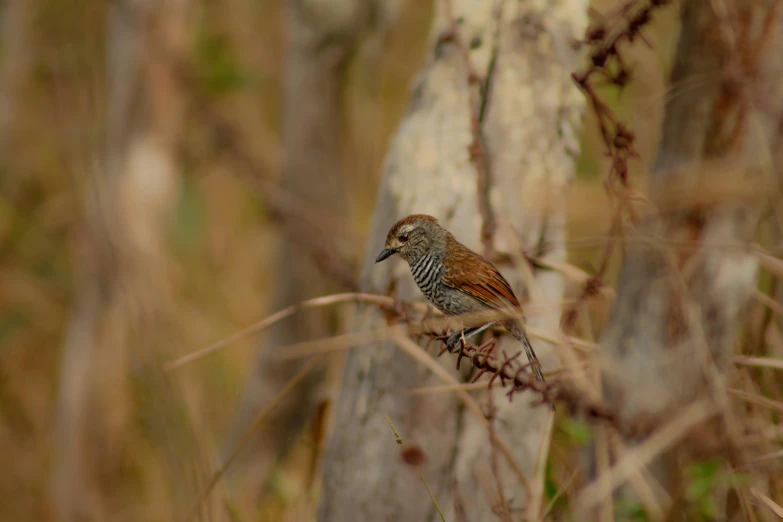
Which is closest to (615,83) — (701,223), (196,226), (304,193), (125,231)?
(701,223)

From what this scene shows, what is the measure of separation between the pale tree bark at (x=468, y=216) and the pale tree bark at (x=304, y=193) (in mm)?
2179

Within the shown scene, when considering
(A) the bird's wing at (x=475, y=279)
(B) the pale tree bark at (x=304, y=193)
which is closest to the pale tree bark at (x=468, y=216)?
(A) the bird's wing at (x=475, y=279)

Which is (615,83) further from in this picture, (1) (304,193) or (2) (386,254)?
(1) (304,193)

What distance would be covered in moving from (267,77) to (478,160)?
15.3 ft

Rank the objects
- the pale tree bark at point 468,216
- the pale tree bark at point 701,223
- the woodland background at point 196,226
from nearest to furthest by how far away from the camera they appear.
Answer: the pale tree bark at point 468,216
the pale tree bark at point 701,223
the woodland background at point 196,226

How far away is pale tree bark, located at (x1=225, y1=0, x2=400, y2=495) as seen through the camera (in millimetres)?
4102

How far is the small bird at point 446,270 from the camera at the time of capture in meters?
1.64

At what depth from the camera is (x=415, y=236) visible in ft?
5.41

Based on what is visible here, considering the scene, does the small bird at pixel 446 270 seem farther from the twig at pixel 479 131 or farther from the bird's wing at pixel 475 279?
the twig at pixel 479 131

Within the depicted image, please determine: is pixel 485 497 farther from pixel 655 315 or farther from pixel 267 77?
pixel 267 77

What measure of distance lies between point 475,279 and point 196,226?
3.79 metres

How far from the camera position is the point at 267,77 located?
19.8 ft

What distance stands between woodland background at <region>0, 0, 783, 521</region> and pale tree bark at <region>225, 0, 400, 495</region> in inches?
0.5

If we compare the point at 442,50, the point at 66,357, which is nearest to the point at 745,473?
the point at 442,50
